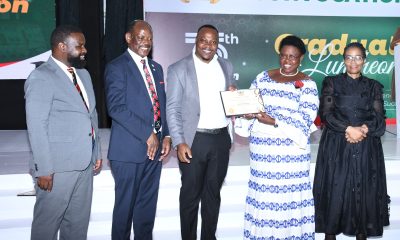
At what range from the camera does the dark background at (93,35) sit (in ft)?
22.1

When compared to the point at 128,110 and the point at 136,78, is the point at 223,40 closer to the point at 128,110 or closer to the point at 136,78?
the point at 136,78

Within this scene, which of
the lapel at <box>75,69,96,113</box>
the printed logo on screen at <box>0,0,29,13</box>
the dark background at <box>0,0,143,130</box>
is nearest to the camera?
the lapel at <box>75,69,96,113</box>

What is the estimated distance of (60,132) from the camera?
2932 mm

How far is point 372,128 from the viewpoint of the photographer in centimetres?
353

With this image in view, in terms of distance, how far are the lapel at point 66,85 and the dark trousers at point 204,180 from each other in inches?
33.4

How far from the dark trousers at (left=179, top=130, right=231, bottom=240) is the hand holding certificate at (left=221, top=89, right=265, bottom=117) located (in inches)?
11.8

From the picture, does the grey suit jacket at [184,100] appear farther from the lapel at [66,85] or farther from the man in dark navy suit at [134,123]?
the lapel at [66,85]

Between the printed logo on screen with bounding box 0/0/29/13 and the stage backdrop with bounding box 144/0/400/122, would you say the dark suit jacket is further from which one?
the printed logo on screen with bounding box 0/0/29/13

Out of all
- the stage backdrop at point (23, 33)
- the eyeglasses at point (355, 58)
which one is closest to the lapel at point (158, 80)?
the eyeglasses at point (355, 58)

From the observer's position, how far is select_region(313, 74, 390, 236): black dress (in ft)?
Result: 11.6

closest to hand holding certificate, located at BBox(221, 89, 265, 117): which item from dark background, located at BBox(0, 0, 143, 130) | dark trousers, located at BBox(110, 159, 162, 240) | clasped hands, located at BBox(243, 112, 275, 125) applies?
clasped hands, located at BBox(243, 112, 275, 125)

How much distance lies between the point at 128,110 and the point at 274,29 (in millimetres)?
4322

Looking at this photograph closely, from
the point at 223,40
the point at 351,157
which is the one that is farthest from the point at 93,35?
the point at 351,157

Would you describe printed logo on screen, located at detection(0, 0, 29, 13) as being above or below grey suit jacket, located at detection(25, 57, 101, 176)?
above
